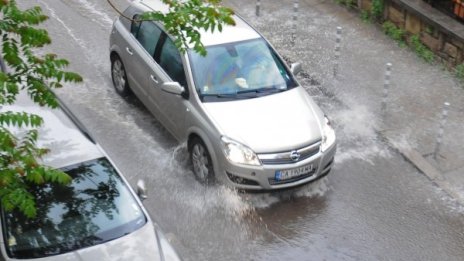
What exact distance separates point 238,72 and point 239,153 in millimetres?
1375

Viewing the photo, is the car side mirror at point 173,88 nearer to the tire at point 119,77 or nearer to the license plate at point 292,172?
the license plate at point 292,172

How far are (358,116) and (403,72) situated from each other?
5.56ft

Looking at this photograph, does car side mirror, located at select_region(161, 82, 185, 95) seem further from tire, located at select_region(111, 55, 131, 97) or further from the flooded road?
tire, located at select_region(111, 55, 131, 97)

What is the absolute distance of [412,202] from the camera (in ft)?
33.8

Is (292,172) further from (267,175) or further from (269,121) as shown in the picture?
(269,121)

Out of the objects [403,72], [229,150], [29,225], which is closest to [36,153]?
[29,225]

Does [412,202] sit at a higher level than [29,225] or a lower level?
lower

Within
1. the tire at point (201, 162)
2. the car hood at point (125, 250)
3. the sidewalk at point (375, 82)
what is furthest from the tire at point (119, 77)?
the car hood at point (125, 250)

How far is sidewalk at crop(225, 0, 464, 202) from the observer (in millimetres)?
11312

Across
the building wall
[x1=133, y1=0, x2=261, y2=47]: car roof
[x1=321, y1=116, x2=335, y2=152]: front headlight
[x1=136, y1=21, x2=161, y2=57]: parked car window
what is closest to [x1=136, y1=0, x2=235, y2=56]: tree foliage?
[x1=321, y1=116, x2=335, y2=152]: front headlight

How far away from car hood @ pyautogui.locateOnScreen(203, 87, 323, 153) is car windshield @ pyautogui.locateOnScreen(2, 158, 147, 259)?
201cm

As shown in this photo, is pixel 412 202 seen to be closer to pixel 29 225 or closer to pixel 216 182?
pixel 216 182

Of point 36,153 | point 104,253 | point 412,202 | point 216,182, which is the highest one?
point 36,153

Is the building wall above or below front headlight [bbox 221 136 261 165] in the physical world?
below
